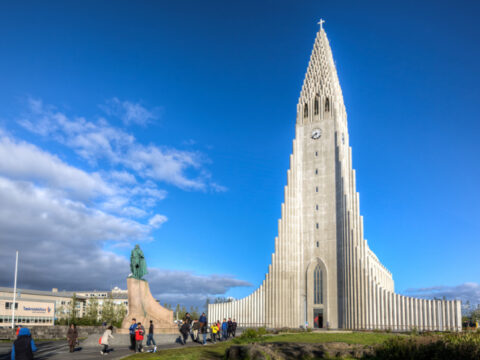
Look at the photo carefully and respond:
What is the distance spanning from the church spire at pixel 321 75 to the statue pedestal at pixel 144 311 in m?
37.2

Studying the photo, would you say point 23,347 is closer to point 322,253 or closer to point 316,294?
point 322,253

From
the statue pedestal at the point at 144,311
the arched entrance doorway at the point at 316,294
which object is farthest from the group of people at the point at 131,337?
the arched entrance doorway at the point at 316,294

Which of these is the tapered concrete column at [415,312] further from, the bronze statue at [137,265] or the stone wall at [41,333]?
the stone wall at [41,333]

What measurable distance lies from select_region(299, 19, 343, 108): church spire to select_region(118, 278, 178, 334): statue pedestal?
37217 mm

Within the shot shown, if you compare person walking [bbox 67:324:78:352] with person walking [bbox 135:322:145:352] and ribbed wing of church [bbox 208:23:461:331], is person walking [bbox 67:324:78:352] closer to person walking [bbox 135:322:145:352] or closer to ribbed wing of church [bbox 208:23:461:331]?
person walking [bbox 135:322:145:352]

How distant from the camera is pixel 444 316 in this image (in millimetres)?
42250

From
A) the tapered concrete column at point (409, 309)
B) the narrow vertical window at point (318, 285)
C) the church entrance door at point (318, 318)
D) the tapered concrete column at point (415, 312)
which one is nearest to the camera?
the tapered concrete column at point (415, 312)

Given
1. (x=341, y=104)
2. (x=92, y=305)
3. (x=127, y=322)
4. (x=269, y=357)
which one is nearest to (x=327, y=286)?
(x=341, y=104)

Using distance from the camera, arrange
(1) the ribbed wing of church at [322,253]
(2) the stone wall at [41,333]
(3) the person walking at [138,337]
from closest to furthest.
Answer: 1. (3) the person walking at [138,337]
2. (2) the stone wall at [41,333]
3. (1) the ribbed wing of church at [322,253]

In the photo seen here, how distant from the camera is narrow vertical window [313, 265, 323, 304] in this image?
50688mm

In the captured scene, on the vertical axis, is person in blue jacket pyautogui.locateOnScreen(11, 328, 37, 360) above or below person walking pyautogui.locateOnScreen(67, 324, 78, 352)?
above

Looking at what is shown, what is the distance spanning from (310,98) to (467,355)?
48.2 m

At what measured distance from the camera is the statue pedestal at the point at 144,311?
2612 cm

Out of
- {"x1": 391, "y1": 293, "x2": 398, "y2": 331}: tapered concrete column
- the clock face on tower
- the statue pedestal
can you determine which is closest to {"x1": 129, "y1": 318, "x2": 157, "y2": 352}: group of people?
the statue pedestal
